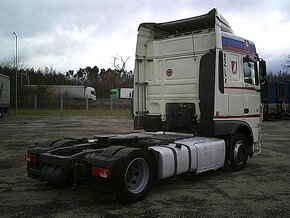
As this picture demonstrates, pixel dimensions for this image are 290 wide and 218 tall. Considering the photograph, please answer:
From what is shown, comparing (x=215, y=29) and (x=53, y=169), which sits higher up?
(x=215, y=29)

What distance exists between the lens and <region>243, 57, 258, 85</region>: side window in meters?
9.04

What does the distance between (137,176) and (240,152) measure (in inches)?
138

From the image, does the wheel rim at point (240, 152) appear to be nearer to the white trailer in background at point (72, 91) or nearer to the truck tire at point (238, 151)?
the truck tire at point (238, 151)

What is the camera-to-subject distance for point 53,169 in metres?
6.30

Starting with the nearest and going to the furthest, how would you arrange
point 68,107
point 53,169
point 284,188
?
point 53,169 → point 284,188 → point 68,107

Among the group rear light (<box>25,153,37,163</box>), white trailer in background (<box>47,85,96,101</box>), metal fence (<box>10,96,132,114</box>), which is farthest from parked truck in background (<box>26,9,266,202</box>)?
white trailer in background (<box>47,85,96,101</box>)

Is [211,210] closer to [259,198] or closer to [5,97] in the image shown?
[259,198]

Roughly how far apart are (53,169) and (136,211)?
170 cm

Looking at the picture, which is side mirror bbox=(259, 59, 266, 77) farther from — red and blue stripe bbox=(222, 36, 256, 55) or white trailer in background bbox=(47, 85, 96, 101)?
white trailer in background bbox=(47, 85, 96, 101)

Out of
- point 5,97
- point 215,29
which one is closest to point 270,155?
point 215,29

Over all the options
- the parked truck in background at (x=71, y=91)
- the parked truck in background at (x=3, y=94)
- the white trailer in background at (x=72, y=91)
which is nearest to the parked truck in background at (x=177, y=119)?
the parked truck in background at (x=3, y=94)

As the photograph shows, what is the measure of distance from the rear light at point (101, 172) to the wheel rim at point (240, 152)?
4.04 meters

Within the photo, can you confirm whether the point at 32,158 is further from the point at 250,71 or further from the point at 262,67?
the point at 262,67

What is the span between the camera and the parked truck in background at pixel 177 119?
240 inches
